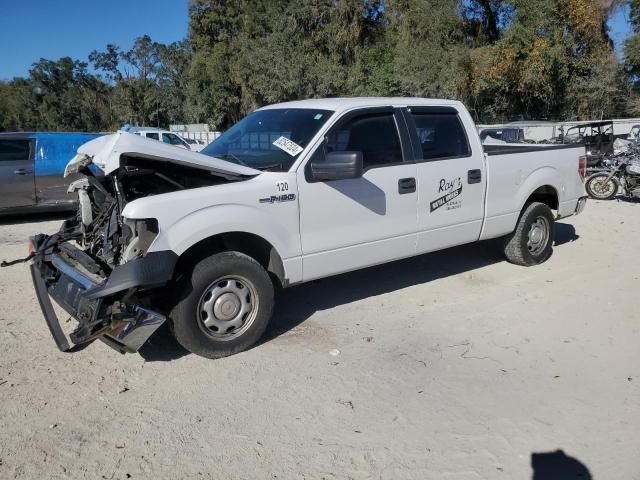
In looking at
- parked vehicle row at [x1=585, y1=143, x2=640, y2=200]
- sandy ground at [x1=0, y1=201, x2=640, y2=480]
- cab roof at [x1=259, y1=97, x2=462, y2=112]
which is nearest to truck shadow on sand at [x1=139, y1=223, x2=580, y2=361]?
sandy ground at [x1=0, y1=201, x2=640, y2=480]

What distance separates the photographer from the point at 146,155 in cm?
380

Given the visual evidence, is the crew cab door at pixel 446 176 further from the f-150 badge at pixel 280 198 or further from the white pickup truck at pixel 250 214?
the f-150 badge at pixel 280 198

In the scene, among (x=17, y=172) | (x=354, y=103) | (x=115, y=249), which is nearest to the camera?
(x=115, y=249)

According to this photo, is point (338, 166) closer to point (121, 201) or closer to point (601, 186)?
point (121, 201)

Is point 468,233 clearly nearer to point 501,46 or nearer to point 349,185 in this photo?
point 349,185

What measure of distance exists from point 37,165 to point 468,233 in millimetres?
7438

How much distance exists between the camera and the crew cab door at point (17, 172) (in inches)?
362

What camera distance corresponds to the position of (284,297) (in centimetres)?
572

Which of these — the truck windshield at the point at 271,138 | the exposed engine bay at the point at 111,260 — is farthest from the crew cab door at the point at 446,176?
the exposed engine bay at the point at 111,260

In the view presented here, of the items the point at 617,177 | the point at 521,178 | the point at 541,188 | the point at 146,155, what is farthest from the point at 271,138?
the point at 617,177

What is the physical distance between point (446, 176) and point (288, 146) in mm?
1692

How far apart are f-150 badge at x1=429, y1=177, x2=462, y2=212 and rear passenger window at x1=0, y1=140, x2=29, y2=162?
294 inches

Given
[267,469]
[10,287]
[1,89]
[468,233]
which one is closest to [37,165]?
[10,287]

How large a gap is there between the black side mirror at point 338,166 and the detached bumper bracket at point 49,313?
2.18 metres
